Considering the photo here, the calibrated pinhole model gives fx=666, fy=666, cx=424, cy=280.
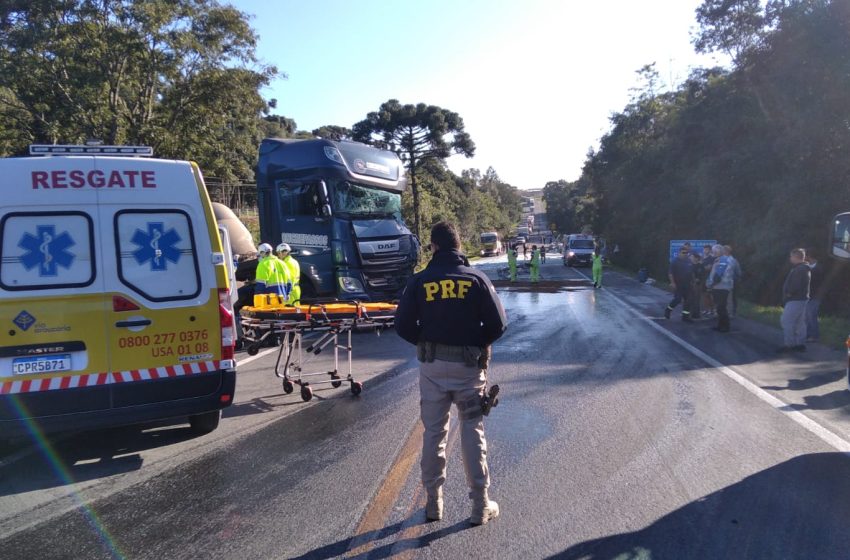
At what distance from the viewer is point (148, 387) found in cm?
554

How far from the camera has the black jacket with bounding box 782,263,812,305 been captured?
10.3 metres

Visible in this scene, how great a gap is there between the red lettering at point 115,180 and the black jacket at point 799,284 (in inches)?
379

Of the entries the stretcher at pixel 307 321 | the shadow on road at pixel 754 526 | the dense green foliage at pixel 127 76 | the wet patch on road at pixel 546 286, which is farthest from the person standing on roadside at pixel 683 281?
the dense green foliage at pixel 127 76

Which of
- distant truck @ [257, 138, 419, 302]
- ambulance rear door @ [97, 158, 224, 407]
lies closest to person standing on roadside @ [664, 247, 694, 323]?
distant truck @ [257, 138, 419, 302]

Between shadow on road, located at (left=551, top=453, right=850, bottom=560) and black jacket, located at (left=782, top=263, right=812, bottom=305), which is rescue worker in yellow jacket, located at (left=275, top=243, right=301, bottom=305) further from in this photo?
black jacket, located at (left=782, top=263, right=812, bottom=305)

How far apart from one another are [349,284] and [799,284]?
8.23 meters

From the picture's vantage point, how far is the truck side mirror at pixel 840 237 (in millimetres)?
7588

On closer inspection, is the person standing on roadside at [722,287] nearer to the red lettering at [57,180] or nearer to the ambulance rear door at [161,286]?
the ambulance rear door at [161,286]

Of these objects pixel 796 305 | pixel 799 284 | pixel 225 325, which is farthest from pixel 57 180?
pixel 799 284

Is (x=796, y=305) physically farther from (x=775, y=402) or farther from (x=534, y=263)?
(x=534, y=263)

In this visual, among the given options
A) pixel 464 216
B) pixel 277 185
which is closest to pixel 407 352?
pixel 277 185

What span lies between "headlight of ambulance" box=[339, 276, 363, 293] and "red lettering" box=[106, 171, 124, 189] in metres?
8.45

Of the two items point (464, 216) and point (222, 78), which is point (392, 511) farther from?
point (464, 216)

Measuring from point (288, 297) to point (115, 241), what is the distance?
494 centimetres
